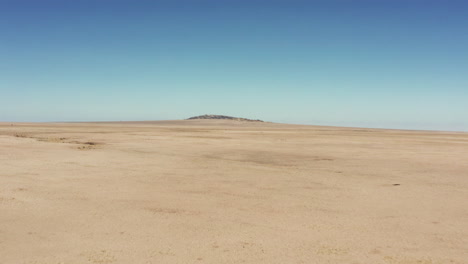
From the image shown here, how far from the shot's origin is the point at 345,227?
214 inches

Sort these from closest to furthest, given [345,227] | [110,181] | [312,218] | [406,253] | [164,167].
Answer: [406,253] < [345,227] < [312,218] < [110,181] < [164,167]

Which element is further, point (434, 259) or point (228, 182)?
point (228, 182)

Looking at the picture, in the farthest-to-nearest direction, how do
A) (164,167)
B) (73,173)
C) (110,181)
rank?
(164,167), (73,173), (110,181)

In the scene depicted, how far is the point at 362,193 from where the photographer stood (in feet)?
25.4

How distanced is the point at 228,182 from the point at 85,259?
189 inches

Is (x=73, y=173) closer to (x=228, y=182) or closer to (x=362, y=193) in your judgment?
(x=228, y=182)

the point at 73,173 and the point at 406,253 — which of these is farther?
the point at 73,173

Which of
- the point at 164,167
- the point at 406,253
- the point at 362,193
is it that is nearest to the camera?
the point at 406,253

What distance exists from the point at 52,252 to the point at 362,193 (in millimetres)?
6163

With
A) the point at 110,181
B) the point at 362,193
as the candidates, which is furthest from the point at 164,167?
the point at 362,193

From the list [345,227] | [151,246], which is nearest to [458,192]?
[345,227]

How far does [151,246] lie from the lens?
4605 millimetres

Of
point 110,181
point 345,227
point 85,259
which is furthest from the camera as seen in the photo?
point 110,181

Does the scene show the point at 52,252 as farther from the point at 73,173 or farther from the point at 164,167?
the point at 164,167
